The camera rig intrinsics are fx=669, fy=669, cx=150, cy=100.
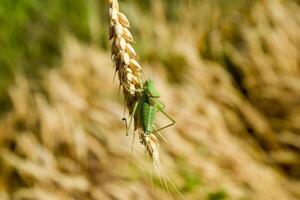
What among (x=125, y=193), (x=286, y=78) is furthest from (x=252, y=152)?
(x=125, y=193)

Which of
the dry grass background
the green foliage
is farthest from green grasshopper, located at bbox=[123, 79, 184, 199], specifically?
the green foliage

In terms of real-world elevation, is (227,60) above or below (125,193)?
above

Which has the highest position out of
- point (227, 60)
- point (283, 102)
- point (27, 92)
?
point (227, 60)

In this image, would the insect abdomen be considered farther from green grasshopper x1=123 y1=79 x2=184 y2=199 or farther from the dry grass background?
the dry grass background

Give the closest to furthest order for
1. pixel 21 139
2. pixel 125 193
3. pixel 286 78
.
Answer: pixel 125 193 < pixel 21 139 < pixel 286 78

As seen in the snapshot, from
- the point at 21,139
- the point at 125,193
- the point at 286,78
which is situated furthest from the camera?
the point at 286,78

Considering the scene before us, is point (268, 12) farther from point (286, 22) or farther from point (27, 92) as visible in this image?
point (27, 92)

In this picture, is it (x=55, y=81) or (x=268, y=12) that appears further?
(x=268, y=12)

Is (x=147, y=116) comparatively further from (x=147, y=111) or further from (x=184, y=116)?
(x=184, y=116)

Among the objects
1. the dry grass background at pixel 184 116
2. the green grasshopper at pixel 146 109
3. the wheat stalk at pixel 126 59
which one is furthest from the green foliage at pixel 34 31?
the wheat stalk at pixel 126 59
